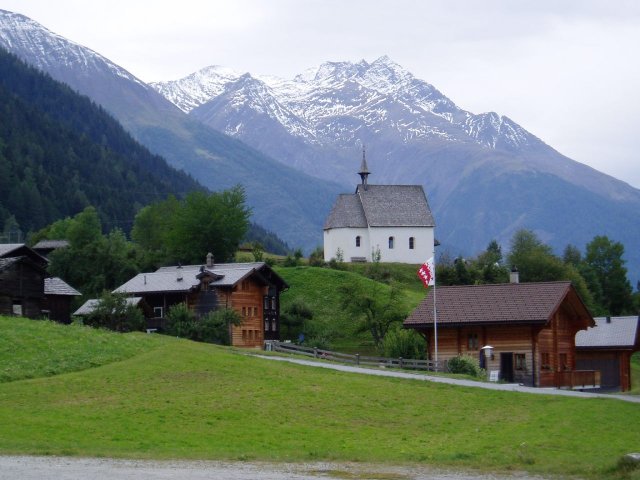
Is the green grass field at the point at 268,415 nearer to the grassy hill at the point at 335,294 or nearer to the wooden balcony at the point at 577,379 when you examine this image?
the wooden balcony at the point at 577,379

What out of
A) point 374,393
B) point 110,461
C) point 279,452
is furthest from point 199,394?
point 110,461

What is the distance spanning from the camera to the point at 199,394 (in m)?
45.2

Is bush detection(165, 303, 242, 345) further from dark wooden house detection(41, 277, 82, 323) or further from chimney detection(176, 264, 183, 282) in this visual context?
dark wooden house detection(41, 277, 82, 323)

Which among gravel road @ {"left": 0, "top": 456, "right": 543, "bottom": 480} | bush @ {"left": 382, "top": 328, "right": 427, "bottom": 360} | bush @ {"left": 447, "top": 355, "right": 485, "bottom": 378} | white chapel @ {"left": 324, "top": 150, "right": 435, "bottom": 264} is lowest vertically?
gravel road @ {"left": 0, "top": 456, "right": 543, "bottom": 480}

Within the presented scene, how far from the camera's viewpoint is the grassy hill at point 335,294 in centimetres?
8862

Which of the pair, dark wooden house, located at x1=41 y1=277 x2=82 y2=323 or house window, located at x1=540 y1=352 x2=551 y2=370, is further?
dark wooden house, located at x1=41 y1=277 x2=82 y2=323

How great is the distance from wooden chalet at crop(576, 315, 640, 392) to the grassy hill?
15666 mm

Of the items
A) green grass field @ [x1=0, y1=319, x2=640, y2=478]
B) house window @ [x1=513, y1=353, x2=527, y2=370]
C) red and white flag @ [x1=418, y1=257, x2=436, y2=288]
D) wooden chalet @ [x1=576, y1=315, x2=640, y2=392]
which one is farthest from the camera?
wooden chalet @ [x1=576, y1=315, x2=640, y2=392]

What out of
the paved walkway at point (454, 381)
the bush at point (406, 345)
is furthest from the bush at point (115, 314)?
the bush at point (406, 345)

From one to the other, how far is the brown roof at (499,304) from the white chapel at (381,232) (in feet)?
159

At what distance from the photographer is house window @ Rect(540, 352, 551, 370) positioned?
67.9 meters

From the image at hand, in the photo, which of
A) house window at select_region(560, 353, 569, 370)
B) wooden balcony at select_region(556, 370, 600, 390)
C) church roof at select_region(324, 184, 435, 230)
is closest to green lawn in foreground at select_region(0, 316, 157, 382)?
wooden balcony at select_region(556, 370, 600, 390)

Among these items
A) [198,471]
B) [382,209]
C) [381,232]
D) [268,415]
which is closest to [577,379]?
[268,415]

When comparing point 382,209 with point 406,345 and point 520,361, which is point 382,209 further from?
point 520,361
